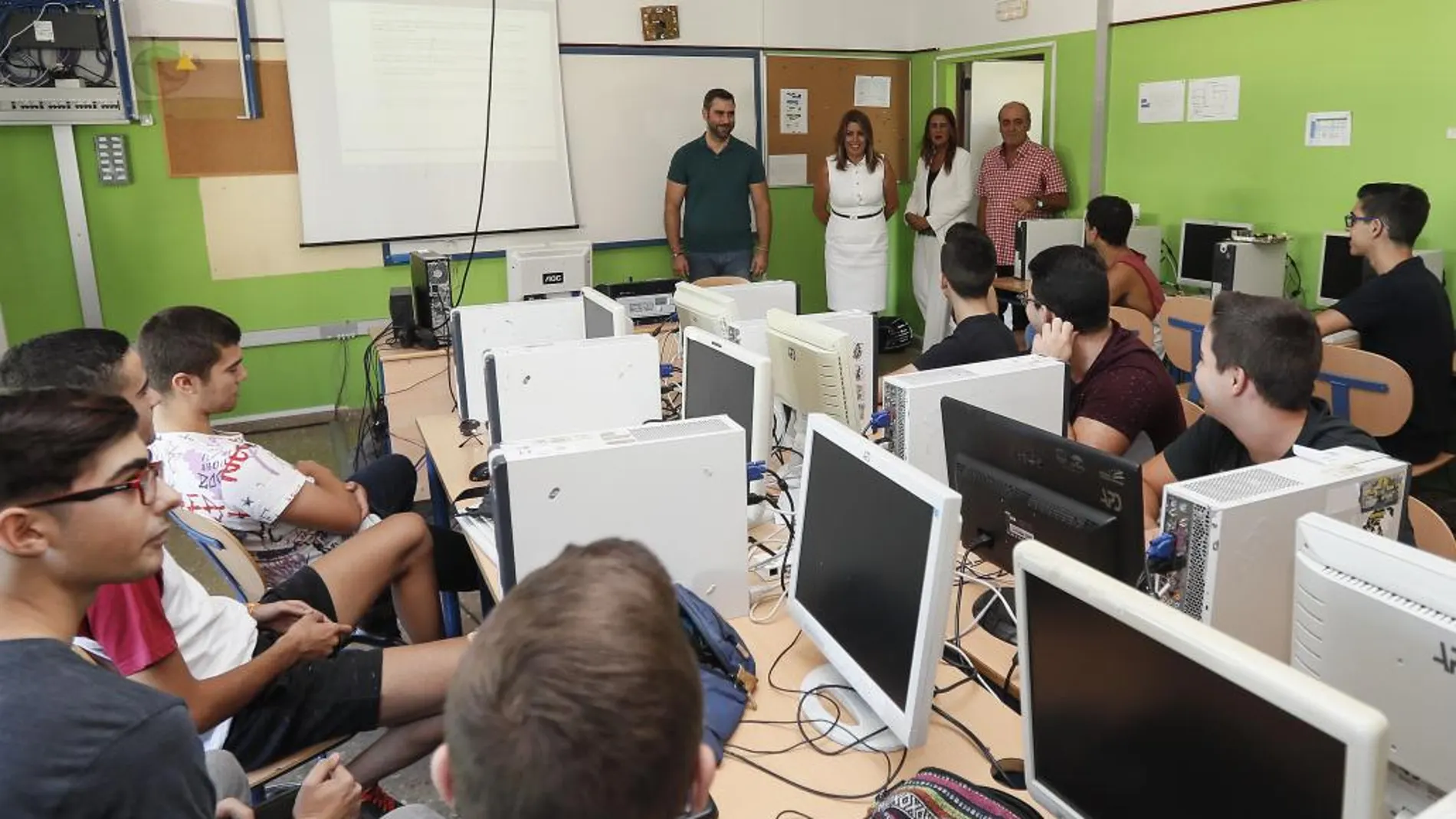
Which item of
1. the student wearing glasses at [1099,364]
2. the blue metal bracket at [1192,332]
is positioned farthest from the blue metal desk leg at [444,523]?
the blue metal bracket at [1192,332]

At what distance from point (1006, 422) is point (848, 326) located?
999mm

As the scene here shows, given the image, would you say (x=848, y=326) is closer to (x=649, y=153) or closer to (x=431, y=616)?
(x=431, y=616)

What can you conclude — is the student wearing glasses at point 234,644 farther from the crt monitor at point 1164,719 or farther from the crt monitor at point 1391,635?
the crt monitor at point 1391,635

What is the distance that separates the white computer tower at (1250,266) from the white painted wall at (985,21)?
66.4 inches

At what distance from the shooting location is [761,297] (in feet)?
11.1

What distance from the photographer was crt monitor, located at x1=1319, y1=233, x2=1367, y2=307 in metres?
4.02

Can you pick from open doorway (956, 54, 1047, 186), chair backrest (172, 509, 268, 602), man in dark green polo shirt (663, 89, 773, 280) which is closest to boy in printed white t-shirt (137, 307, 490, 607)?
chair backrest (172, 509, 268, 602)

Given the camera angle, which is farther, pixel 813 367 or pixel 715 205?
pixel 715 205

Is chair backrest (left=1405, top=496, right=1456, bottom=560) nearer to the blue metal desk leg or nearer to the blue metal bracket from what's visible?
the blue metal bracket

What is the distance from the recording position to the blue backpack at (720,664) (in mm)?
1516

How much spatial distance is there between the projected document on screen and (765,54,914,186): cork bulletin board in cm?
143

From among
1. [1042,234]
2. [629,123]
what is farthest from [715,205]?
[1042,234]

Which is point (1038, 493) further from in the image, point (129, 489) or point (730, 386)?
point (129, 489)

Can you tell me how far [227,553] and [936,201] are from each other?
504 cm
